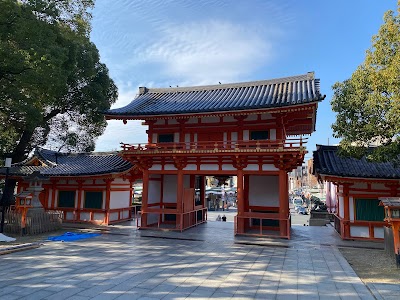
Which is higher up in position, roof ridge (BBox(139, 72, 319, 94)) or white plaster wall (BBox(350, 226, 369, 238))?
roof ridge (BBox(139, 72, 319, 94))

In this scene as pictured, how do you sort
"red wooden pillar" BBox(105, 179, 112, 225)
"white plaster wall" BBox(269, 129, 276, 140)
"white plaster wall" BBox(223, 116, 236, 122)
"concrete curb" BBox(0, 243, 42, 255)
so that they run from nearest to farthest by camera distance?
1. "concrete curb" BBox(0, 243, 42, 255)
2. "white plaster wall" BBox(269, 129, 276, 140)
3. "white plaster wall" BBox(223, 116, 236, 122)
4. "red wooden pillar" BBox(105, 179, 112, 225)

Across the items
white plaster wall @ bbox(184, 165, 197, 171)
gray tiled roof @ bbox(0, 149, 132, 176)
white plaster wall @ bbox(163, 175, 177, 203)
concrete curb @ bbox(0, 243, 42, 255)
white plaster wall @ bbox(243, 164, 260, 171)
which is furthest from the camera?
white plaster wall @ bbox(163, 175, 177, 203)

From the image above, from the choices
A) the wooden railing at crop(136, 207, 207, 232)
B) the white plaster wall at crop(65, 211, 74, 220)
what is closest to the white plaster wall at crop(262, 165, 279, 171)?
the wooden railing at crop(136, 207, 207, 232)

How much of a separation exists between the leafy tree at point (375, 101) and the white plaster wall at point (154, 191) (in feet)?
38.2

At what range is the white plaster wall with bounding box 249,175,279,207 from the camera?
17375 millimetres

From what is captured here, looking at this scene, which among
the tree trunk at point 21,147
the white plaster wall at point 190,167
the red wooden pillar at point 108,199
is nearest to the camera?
the white plaster wall at point 190,167

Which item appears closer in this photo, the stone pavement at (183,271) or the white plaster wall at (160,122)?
the stone pavement at (183,271)

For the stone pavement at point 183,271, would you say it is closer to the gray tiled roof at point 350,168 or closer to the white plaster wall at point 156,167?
the gray tiled roof at point 350,168

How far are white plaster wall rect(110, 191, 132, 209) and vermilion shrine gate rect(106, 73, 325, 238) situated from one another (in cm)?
318

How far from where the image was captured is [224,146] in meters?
16.4

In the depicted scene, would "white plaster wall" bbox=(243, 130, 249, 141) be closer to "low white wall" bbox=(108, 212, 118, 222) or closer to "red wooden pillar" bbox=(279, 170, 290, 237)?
"red wooden pillar" bbox=(279, 170, 290, 237)

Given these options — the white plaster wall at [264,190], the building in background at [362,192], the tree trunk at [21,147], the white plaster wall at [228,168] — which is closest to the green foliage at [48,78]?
the tree trunk at [21,147]

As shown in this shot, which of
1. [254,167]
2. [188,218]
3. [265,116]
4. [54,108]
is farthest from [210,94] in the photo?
[54,108]

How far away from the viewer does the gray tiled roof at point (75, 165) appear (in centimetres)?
1922
